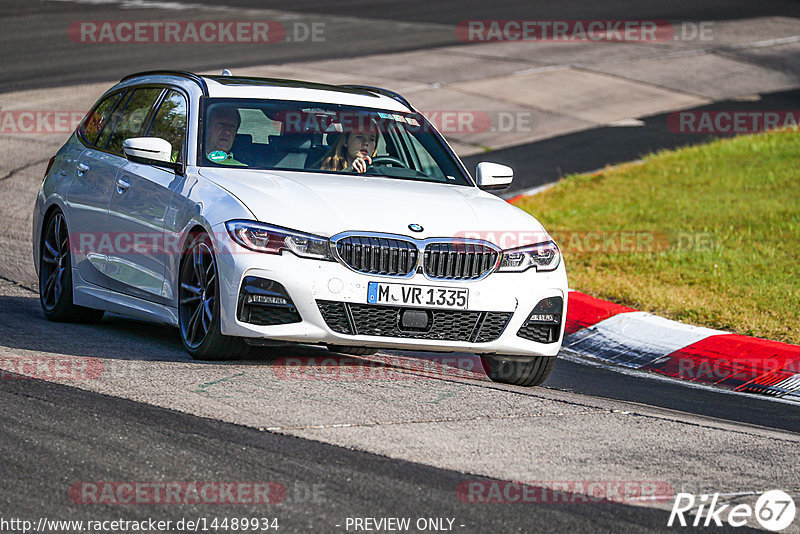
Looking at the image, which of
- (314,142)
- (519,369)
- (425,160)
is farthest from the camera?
(425,160)

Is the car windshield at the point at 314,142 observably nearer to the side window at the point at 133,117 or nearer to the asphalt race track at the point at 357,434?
the side window at the point at 133,117

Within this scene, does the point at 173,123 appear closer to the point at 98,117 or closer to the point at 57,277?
the point at 98,117

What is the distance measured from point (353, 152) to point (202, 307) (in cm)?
156

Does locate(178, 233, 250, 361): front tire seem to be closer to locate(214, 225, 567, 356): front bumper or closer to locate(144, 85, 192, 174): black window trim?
locate(214, 225, 567, 356): front bumper

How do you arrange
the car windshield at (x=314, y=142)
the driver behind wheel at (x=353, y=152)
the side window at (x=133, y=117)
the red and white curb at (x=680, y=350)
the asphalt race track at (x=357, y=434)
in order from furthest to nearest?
the side window at (x=133, y=117) → the red and white curb at (x=680, y=350) → the driver behind wheel at (x=353, y=152) → the car windshield at (x=314, y=142) → the asphalt race track at (x=357, y=434)

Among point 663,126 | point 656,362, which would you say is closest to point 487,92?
point 663,126

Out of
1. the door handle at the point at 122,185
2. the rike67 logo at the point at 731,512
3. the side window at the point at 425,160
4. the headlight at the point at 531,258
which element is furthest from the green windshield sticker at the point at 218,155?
the rike67 logo at the point at 731,512

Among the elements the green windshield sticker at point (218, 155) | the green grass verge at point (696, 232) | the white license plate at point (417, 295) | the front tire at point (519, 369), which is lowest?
the green grass verge at point (696, 232)

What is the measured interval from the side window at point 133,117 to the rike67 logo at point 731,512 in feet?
16.2

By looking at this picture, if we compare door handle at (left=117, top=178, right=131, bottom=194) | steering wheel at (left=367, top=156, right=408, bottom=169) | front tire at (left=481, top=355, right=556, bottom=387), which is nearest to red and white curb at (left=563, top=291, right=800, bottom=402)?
front tire at (left=481, top=355, right=556, bottom=387)

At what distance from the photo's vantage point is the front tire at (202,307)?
7152mm

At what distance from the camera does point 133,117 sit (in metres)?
8.96

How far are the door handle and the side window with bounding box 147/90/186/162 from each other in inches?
14.3

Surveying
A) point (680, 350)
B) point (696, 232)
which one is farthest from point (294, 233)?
point (696, 232)
